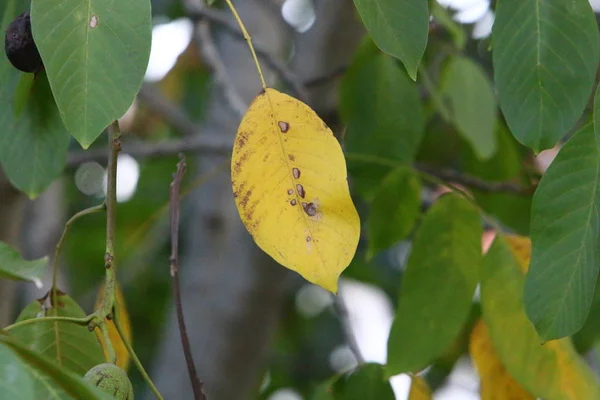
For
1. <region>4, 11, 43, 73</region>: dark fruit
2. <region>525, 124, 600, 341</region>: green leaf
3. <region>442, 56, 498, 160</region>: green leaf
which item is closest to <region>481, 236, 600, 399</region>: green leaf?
<region>525, 124, 600, 341</region>: green leaf

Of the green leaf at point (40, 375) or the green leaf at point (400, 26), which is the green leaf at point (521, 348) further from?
the green leaf at point (40, 375)

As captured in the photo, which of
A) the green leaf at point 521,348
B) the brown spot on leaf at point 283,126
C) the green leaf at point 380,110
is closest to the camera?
the brown spot on leaf at point 283,126

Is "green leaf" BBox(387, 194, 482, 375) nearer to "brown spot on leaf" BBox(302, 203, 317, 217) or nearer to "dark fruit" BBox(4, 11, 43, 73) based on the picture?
"brown spot on leaf" BBox(302, 203, 317, 217)

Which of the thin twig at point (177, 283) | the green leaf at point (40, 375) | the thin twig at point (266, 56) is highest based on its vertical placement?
the green leaf at point (40, 375)

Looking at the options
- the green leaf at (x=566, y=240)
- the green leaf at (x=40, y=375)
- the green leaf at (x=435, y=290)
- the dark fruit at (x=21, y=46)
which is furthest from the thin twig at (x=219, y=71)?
the green leaf at (x=40, y=375)

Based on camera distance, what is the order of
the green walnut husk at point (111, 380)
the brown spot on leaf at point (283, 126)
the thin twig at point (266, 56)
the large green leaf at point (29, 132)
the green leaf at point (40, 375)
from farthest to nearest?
the thin twig at point (266, 56)
the large green leaf at point (29, 132)
the brown spot on leaf at point (283, 126)
the green walnut husk at point (111, 380)
the green leaf at point (40, 375)

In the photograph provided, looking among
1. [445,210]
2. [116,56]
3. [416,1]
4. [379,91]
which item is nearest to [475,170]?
[379,91]
